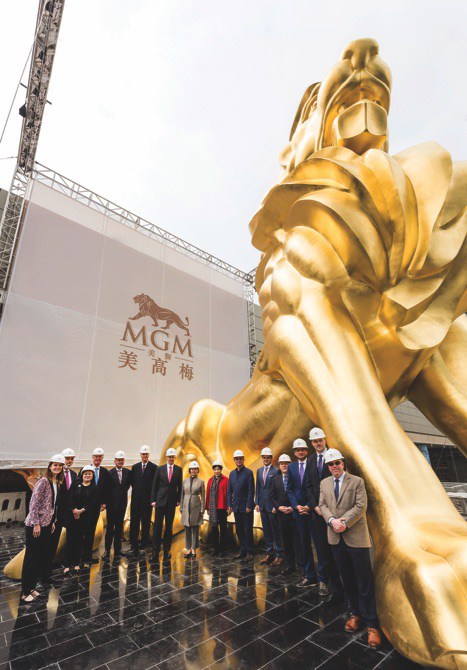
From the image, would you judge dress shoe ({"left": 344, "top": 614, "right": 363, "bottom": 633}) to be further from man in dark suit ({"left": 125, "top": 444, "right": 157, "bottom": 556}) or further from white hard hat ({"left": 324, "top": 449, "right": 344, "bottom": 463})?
man in dark suit ({"left": 125, "top": 444, "right": 157, "bottom": 556})

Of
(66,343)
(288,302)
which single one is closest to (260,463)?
(288,302)

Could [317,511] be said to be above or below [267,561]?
above

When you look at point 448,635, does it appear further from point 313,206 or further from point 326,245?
point 313,206

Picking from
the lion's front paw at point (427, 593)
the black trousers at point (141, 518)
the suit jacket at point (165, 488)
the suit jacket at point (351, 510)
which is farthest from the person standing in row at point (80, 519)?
the lion's front paw at point (427, 593)

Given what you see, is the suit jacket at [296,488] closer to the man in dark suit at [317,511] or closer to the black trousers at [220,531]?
the man in dark suit at [317,511]

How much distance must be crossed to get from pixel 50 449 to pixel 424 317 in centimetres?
770

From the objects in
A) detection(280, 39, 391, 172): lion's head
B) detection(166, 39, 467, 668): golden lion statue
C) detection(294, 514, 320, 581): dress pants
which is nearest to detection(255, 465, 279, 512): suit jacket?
detection(166, 39, 467, 668): golden lion statue

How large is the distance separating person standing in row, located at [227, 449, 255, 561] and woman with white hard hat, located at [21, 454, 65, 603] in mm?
1583

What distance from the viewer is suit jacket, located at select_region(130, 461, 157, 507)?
4.22 meters

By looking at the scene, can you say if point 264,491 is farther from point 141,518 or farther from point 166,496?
point 141,518

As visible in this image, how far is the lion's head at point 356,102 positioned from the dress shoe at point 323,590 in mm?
3286

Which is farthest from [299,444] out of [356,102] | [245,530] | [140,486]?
[356,102]

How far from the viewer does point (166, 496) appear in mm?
4023

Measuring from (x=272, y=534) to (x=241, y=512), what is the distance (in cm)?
35
